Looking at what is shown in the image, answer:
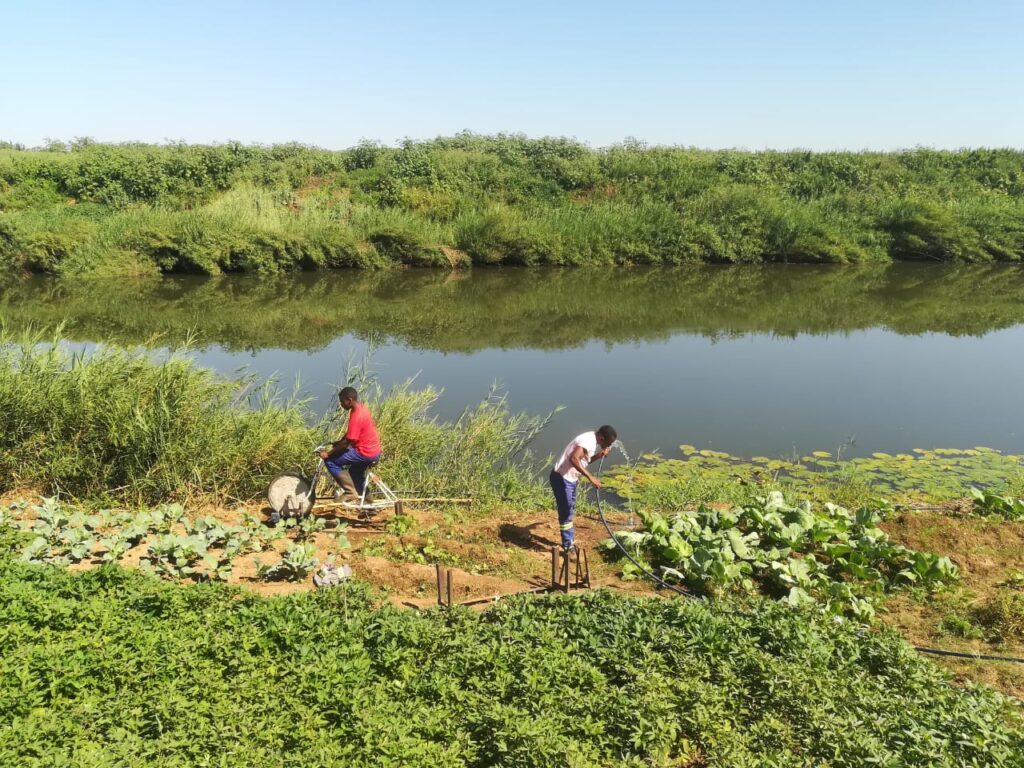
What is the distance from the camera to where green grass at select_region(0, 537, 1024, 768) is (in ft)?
13.6

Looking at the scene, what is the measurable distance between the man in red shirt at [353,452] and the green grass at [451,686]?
7.84ft

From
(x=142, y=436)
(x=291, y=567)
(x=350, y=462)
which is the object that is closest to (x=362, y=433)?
(x=350, y=462)

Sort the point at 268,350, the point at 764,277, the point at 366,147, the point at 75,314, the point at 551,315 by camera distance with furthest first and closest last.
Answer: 1. the point at 366,147
2. the point at 764,277
3. the point at 551,315
4. the point at 75,314
5. the point at 268,350

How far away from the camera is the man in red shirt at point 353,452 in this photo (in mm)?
7832

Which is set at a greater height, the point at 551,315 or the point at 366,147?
the point at 366,147

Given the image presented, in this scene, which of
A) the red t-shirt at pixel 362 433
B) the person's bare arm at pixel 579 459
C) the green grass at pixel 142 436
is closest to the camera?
the person's bare arm at pixel 579 459

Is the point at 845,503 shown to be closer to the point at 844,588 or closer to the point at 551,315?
the point at 844,588

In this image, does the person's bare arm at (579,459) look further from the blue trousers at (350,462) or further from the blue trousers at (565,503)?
the blue trousers at (350,462)

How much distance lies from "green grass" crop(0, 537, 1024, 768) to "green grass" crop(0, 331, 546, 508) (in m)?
2.53

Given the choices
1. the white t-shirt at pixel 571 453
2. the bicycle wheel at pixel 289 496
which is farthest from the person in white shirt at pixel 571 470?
the bicycle wheel at pixel 289 496

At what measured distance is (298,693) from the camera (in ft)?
15.0

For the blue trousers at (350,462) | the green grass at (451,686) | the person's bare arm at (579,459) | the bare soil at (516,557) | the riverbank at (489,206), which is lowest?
the bare soil at (516,557)

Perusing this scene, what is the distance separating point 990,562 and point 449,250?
79.9 ft

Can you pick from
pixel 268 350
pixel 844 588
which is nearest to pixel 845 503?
pixel 844 588
